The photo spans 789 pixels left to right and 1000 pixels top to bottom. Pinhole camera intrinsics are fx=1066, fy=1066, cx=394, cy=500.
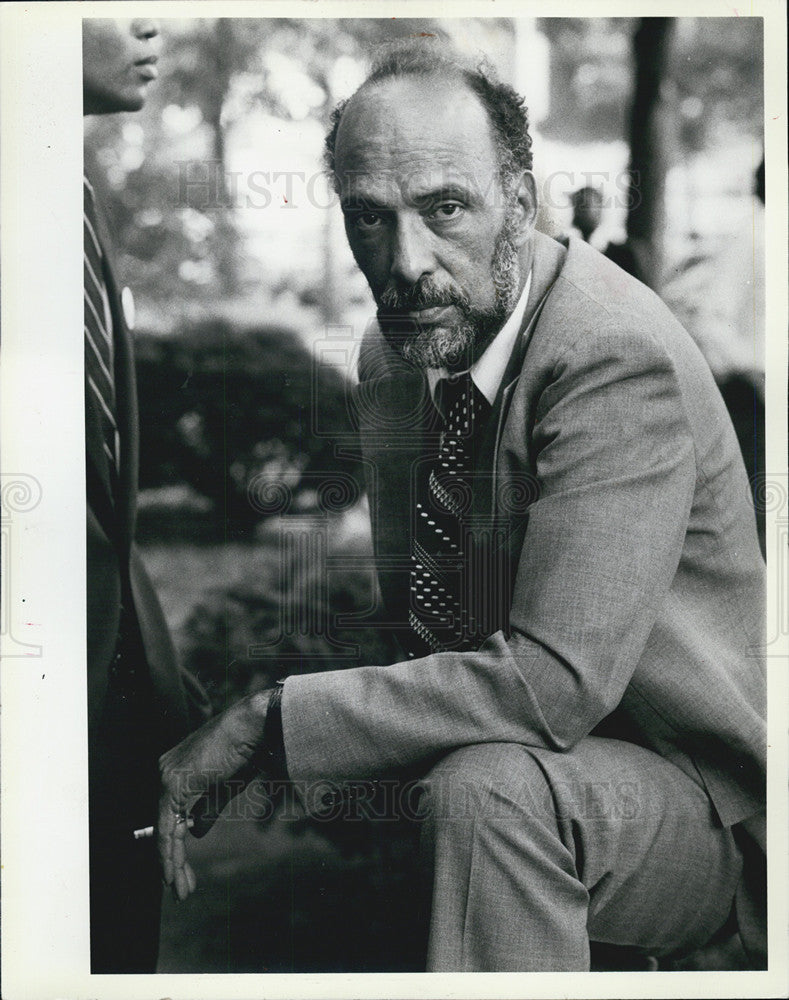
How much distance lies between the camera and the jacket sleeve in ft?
8.10

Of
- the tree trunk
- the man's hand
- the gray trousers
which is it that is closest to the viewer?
the gray trousers

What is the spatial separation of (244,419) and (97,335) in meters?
0.45

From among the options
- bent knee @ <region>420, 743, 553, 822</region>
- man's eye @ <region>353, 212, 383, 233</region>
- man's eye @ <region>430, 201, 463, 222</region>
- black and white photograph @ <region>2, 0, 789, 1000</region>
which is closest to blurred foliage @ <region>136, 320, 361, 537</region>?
black and white photograph @ <region>2, 0, 789, 1000</region>

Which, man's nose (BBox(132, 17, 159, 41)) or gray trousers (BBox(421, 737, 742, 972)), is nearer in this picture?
gray trousers (BBox(421, 737, 742, 972))

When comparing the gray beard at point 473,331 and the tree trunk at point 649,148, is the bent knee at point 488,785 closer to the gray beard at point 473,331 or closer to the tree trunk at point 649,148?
the gray beard at point 473,331

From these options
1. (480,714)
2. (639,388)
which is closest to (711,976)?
(480,714)

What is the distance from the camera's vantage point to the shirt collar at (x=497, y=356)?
2.72m

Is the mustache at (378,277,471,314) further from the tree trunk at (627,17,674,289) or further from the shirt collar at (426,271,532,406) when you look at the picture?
the tree trunk at (627,17,674,289)

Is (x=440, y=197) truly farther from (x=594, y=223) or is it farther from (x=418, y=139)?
(x=594, y=223)

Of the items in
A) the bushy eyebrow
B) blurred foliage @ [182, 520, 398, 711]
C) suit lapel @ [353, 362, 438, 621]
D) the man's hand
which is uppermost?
the bushy eyebrow

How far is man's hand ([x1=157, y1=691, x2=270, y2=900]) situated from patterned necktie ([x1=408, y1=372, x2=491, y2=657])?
1.51 ft

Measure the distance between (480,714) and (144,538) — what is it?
101cm

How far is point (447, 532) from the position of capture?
2742mm

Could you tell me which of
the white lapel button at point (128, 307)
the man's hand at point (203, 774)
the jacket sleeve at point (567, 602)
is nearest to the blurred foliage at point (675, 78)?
the jacket sleeve at point (567, 602)
